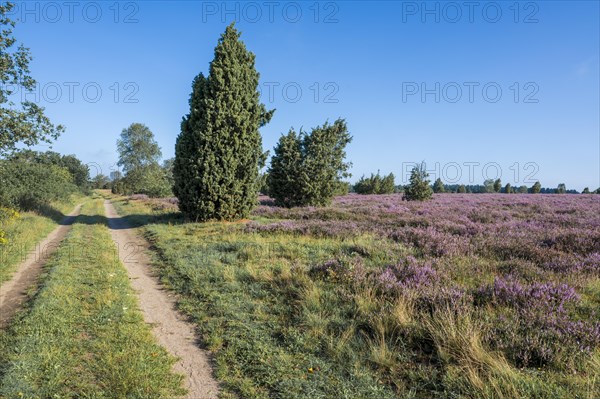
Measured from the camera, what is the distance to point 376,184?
5188 centimetres

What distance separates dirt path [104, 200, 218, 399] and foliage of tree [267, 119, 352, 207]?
17983 mm

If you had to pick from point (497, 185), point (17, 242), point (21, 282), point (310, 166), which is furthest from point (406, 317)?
point (497, 185)

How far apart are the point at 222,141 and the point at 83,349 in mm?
15229

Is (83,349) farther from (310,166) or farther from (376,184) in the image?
(376,184)

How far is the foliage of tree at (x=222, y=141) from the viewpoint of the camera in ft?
61.5

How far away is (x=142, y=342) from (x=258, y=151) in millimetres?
16125

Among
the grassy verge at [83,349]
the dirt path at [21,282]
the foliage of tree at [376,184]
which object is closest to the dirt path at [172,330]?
the grassy verge at [83,349]

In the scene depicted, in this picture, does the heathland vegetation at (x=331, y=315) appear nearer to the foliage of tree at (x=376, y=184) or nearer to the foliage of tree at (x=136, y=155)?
the foliage of tree at (x=376, y=184)

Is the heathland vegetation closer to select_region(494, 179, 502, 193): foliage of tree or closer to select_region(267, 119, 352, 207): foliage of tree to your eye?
select_region(267, 119, 352, 207): foliage of tree

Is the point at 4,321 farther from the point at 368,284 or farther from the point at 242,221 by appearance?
the point at 242,221

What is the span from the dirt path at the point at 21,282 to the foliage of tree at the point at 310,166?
18115 mm

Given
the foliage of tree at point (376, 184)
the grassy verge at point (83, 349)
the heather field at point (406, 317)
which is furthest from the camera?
the foliage of tree at point (376, 184)

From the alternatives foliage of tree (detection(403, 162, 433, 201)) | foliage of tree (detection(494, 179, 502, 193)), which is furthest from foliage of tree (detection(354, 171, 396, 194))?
foliage of tree (detection(494, 179, 502, 193))

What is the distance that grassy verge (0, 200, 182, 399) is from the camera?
412 cm
